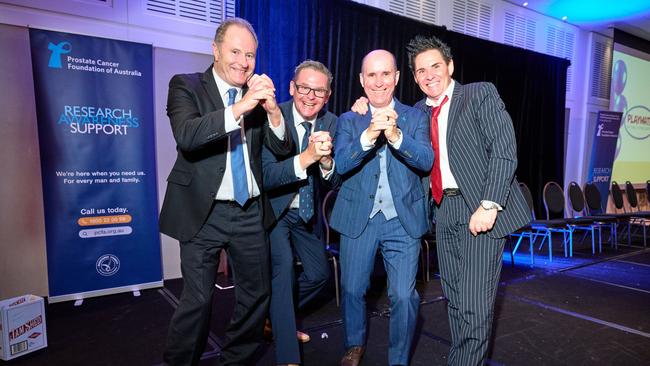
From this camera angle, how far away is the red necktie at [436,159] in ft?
Answer: 6.77

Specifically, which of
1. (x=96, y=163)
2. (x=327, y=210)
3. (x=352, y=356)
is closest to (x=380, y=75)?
(x=352, y=356)

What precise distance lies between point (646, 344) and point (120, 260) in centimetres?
436

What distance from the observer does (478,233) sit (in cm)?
189

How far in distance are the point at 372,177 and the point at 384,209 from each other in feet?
0.62

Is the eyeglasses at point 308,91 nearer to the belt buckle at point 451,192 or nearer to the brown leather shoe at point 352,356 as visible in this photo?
the belt buckle at point 451,192

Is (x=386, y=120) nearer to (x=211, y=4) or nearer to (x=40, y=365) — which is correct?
(x=40, y=365)

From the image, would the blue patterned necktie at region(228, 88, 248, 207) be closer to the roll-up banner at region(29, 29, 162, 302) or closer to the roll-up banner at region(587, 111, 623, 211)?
the roll-up banner at region(29, 29, 162, 302)

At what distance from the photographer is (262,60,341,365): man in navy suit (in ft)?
7.04

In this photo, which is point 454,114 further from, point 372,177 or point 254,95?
point 254,95

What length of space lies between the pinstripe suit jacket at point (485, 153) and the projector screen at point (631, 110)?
8.75 metres

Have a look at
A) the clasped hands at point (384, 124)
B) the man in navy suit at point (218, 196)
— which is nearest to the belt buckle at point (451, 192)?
the clasped hands at point (384, 124)

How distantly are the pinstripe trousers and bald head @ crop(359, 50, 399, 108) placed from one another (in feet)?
2.14

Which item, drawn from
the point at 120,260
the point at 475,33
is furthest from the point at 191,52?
the point at 475,33

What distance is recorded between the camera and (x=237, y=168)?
1919mm
